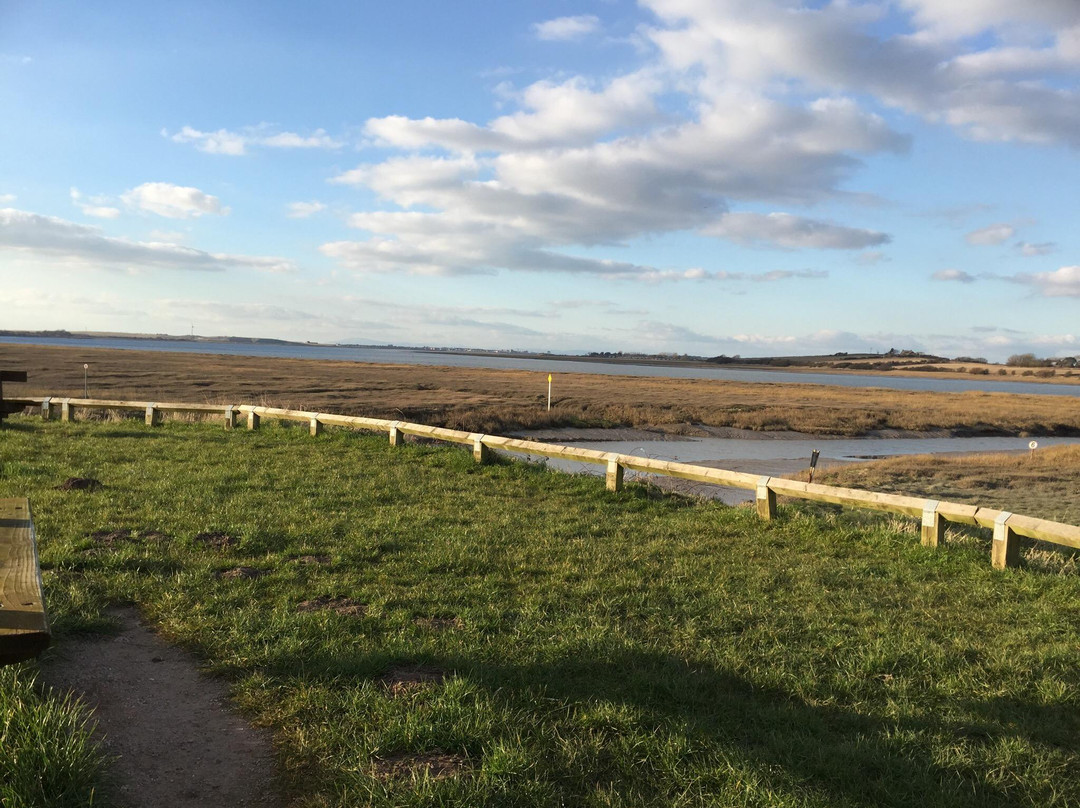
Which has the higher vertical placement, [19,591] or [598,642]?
[19,591]

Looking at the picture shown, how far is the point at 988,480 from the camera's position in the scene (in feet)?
76.1

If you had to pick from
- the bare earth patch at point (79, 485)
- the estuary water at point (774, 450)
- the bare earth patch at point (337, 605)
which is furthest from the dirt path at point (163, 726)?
the estuary water at point (774, 450)

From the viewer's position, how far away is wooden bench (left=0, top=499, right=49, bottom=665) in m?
2.92

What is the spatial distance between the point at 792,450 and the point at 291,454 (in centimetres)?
2512

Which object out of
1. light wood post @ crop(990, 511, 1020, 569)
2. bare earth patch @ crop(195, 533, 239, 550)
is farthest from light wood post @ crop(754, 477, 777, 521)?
bare earth patch @ crop(195, 533, 239, 550)

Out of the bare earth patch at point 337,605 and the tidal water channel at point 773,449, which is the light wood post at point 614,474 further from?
the tidal water channel at point 773,449

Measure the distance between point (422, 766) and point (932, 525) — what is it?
713 cm

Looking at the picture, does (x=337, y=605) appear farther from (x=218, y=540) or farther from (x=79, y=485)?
(x=79, y=485)

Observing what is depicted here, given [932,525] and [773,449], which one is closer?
[932,525]

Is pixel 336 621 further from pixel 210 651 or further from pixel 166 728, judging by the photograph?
pixel 166 728

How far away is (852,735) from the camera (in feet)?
14.2

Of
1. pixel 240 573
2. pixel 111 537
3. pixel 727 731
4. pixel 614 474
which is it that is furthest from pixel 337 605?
pixel 614 474

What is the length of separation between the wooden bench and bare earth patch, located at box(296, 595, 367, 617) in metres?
2.11

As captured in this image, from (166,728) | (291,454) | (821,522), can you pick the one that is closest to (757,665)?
(166,728)
